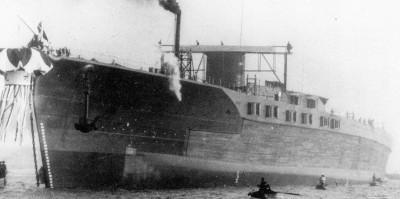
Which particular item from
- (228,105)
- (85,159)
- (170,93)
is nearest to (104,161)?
(85,159)

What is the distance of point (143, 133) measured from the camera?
71.7 ft

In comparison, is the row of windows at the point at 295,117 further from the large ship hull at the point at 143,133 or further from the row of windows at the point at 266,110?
the large ship hull at the point at 143,133

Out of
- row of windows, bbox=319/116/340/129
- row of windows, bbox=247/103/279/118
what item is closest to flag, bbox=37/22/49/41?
row of windows, bbox=247/103/279/118

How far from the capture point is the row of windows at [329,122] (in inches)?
1280

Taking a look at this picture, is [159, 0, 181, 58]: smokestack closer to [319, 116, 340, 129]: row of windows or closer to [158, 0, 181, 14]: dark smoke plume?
[158, 0, 181, 14]: dark smoke plume

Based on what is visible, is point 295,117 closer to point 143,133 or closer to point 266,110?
point 266,110

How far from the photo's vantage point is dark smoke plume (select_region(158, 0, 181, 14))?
24.2 meters

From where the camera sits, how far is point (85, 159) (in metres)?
21.0

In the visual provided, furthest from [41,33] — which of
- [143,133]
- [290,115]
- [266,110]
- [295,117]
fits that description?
[295,117]

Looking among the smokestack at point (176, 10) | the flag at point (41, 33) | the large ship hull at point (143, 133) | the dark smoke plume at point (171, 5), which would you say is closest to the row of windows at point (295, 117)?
the large ship hull at point (143, 133)

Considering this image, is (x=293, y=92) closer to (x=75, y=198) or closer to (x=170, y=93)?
(x=170, y=93)

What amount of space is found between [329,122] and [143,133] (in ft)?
55.2

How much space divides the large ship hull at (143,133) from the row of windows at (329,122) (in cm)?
645

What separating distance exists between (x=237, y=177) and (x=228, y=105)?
169 inches
